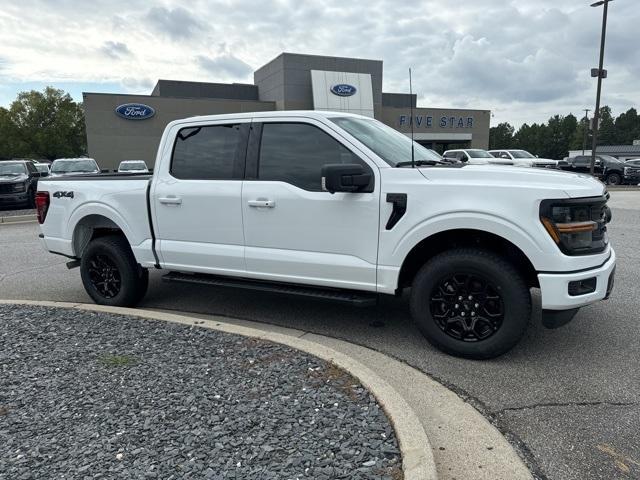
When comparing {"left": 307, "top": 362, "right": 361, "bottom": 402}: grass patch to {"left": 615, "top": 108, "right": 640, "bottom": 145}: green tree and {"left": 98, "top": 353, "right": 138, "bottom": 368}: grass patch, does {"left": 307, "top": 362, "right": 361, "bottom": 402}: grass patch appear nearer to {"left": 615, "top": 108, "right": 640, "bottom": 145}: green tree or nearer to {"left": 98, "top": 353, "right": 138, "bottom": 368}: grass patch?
{"left": 98, "top": 353, "right": 138, "bottom": 368}: grass patch

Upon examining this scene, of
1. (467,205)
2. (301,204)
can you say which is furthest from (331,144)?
(467,205)

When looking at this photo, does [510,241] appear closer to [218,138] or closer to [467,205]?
[467,205]

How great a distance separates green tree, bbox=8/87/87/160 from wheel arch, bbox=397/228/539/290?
6496 cm

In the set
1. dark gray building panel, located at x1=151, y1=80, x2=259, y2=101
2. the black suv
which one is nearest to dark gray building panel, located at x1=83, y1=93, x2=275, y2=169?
dark gray building panel, located at x1=151, y1=80, x2=259, y2=101

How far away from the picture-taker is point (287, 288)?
15.1 ft

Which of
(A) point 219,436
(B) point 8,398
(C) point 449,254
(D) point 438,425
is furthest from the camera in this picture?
(C) point 449,254

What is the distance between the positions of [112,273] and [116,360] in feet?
6.45

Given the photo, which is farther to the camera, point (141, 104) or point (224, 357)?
point (141, 104)

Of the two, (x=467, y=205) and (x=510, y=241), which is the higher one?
A: (x=467, y=205)

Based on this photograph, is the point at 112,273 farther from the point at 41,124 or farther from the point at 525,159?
the point at 41,124

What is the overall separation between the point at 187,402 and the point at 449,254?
7.02 ft

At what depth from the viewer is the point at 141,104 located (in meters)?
37.9

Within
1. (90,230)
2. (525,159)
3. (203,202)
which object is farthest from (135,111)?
(203,202)

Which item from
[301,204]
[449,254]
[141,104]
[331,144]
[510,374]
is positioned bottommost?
[510,374]
